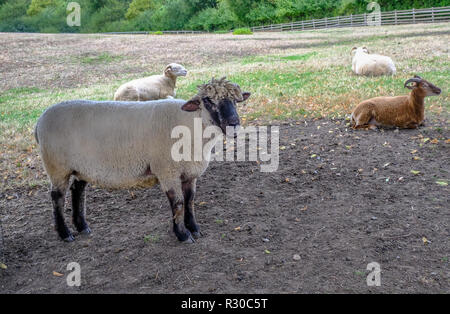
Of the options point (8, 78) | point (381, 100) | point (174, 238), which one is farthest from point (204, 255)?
point (8, 78)

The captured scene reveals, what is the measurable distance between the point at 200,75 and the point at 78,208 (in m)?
12.2

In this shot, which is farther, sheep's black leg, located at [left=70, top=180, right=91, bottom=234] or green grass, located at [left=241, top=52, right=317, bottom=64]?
green grass, located at [left=241, top=52, right=317, bottom=64]

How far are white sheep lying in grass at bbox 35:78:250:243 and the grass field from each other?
2515mm

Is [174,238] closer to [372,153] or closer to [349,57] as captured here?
[372,153]

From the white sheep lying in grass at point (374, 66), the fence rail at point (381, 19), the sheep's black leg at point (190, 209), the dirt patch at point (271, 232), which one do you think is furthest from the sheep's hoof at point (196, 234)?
the fence rail at point (381, 19)

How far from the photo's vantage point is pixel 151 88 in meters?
12.3

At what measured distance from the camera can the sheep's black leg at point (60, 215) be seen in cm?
510

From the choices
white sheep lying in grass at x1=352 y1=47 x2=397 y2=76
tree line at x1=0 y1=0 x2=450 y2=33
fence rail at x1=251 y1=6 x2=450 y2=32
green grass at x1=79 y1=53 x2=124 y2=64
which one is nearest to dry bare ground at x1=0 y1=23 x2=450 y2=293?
white sheep lying in grass at x1=352 y1=47 x2=397 y2=76

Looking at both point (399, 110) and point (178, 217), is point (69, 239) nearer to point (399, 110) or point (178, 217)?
point (178, 217)

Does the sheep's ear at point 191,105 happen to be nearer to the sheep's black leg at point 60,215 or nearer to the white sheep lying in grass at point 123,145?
the white sheep lying in grass at point 123,145

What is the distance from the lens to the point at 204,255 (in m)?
4.79

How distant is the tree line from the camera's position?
5241 centimetres

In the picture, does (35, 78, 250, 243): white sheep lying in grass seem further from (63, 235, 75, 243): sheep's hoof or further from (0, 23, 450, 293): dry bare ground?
(0, 23, 450, 293): dry bare ground

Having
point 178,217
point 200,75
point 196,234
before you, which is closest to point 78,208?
point 178,217
